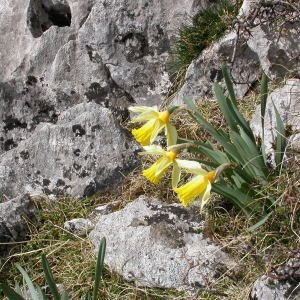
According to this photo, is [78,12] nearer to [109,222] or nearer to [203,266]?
[109,222]

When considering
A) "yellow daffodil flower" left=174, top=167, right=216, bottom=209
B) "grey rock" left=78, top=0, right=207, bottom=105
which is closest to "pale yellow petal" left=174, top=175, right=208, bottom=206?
"yellow daffodil flower" left=174, top=167, right=216, bottom=209

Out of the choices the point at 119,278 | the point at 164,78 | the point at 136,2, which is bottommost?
the point at 119,278

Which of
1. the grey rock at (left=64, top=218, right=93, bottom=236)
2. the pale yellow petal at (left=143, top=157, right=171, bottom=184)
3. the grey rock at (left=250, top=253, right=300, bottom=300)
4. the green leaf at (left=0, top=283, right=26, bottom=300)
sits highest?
the pale yellow petal at (left=143, top=157, right=171, bottom=184)

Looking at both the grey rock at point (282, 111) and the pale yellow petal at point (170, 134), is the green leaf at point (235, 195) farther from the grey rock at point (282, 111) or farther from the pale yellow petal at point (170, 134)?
the grey rock at point (282, 111)

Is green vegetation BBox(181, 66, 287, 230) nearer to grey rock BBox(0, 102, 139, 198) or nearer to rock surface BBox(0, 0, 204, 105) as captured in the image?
grey rock BBox(0, 102, 139, 198)

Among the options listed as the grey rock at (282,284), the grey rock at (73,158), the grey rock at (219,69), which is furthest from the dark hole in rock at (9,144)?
the grey rock at (282,284)

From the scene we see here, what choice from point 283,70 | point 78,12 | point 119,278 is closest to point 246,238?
point 119,278

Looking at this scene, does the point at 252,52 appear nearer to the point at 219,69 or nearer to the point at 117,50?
the point at 219,69
